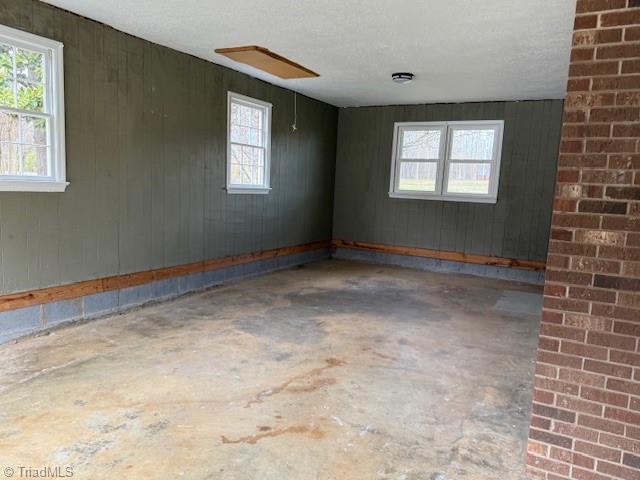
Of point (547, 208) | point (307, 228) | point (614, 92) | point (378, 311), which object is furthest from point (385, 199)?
point (614, 92)

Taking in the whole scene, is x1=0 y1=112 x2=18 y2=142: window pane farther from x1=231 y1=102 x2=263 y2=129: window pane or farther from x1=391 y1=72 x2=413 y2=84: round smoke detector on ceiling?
x1=391 y1=72 x2=413 y2=84: round smoke detector on ceiling

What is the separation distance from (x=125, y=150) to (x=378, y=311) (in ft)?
10.4

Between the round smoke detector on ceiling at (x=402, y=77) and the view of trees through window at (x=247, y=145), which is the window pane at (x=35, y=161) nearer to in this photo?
the view of trees through window at (x=247, y=145)

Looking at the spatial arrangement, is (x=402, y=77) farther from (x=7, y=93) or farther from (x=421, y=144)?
(x=7, y=93)

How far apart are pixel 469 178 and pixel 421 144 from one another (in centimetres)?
102

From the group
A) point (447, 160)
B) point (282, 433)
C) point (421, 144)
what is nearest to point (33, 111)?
point (282, 433)

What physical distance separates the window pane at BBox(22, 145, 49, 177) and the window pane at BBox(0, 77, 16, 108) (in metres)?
0.34

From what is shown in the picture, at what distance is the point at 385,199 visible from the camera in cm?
806

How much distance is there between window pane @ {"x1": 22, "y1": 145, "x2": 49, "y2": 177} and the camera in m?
3.70

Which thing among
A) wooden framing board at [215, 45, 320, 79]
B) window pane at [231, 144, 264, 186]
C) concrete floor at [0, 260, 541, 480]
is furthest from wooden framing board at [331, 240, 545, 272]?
wooden framing board at [215, 45, 320, 79]

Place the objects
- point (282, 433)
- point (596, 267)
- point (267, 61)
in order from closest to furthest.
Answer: point (596, 267) < point (282, 433) < point (267, 61)

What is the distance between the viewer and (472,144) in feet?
24.0

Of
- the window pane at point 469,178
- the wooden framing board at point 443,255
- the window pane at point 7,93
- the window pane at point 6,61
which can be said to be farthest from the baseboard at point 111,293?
the window pane at point 469,178

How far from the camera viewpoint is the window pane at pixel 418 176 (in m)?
7.67
